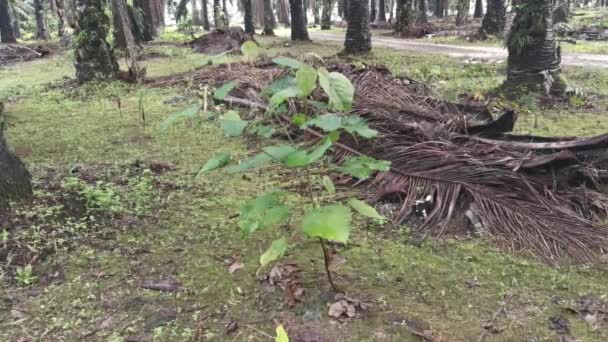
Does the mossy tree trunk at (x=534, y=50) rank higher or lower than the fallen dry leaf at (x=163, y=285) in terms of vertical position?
higher

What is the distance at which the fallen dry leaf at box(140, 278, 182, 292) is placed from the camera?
273cm

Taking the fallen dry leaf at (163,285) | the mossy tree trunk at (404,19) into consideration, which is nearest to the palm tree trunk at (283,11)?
the mossy tree trunk at (404,19)

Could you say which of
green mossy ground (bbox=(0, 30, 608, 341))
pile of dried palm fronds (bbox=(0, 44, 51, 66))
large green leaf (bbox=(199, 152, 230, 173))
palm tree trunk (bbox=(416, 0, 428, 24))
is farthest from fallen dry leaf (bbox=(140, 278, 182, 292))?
palm tree trunk (bbox=(416, 0, 428, 24))

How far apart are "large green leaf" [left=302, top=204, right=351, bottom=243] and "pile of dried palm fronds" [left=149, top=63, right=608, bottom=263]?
58.0 inches

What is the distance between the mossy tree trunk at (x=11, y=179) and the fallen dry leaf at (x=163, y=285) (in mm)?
1280

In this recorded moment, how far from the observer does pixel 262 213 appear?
7.63ft

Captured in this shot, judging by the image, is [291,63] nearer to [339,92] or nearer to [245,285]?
[339,92]

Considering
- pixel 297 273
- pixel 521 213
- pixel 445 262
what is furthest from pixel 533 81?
pixel 297 273

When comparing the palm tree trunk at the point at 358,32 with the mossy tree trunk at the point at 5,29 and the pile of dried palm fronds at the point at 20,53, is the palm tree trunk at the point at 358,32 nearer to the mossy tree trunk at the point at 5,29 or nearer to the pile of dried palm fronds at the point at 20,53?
the pile of dried palm fronds at the point at 20,53

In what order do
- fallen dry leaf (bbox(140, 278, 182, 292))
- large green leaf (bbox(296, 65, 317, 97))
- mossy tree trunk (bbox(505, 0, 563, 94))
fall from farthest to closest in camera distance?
mossy tree trunk (bbox(505, 0, 563, 94))
fallen dry leaf (bbox(140, 278, 182, 292))
large green leaf (bbox(296, 65, 317, 97))

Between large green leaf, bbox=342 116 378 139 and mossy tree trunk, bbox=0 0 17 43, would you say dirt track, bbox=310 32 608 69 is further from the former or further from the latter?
mossy tree trunk, bbox=0 0 17 43

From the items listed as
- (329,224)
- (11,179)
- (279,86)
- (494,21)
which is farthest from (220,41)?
(329,224)

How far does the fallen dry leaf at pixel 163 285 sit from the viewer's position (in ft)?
8.95

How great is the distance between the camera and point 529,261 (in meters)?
2.98
